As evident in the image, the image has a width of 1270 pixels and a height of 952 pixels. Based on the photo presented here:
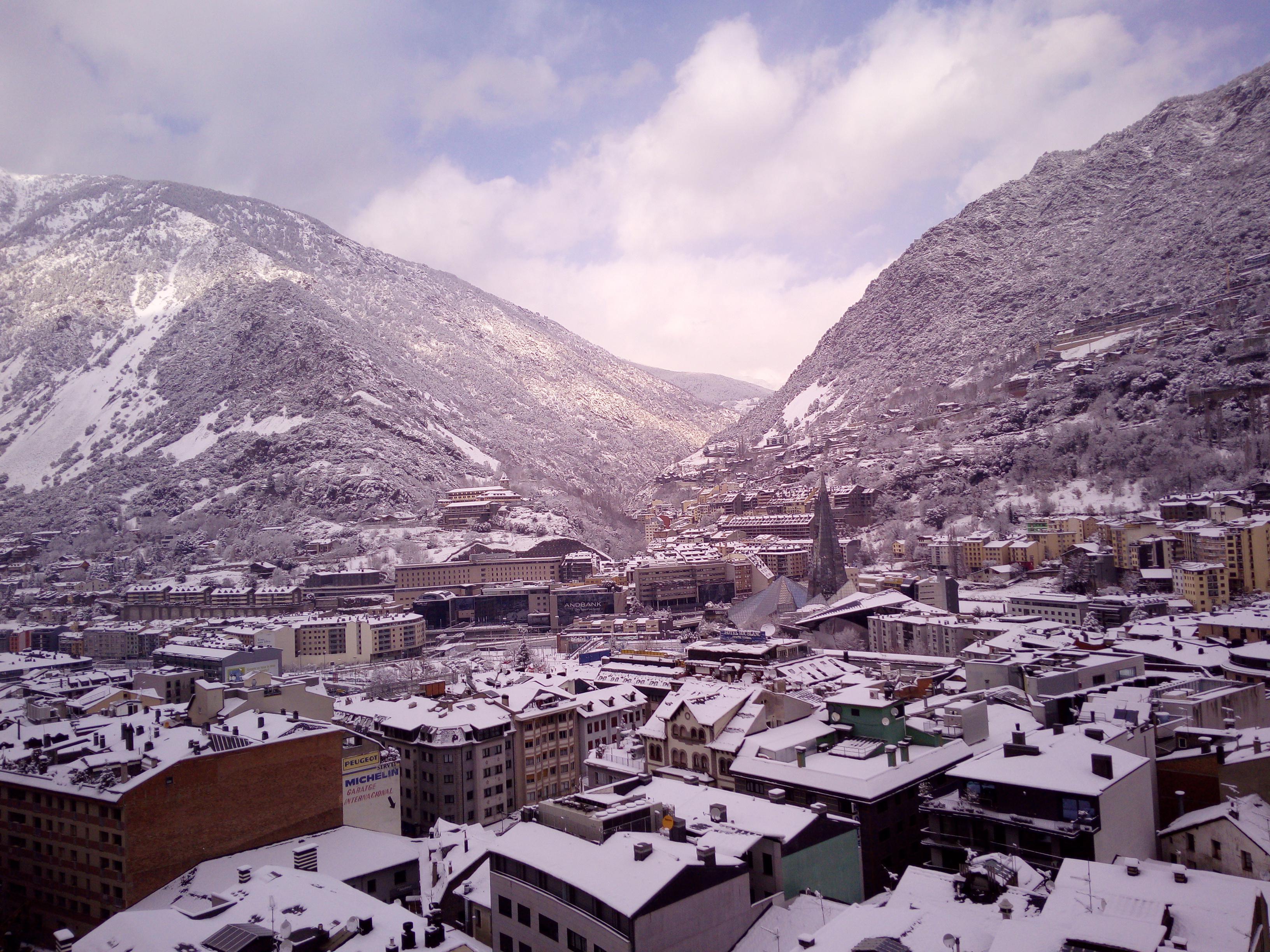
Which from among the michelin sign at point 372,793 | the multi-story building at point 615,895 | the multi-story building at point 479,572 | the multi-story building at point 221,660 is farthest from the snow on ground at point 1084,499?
the multi-story building at point 615,895

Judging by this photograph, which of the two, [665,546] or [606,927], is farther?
[665,546]

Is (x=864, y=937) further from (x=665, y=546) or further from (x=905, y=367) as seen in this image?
(x=905, y=367)

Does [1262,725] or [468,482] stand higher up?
[468,482]

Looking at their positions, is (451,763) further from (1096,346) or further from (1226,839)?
(1096,346)

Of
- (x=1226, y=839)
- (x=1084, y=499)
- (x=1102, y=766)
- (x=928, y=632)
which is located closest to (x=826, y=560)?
(x=1084, y=499)

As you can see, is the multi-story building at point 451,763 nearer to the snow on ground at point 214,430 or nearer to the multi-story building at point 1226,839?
the multi-story building at point 1226,839

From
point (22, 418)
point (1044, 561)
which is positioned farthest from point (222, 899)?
point (22, 418)

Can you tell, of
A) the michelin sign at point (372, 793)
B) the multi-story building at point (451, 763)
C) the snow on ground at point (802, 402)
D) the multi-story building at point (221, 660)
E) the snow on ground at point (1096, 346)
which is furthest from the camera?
the snow on ground at point (802, 402)
